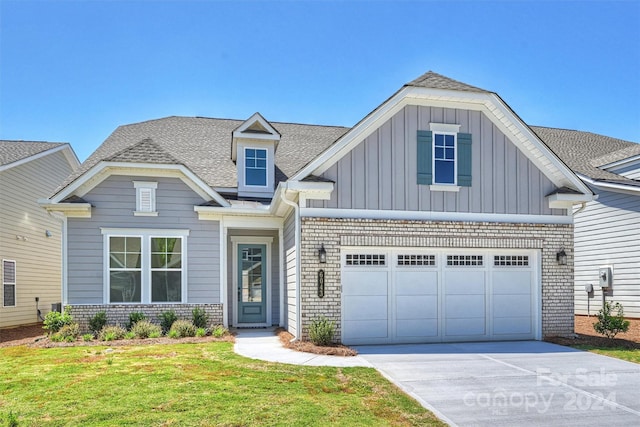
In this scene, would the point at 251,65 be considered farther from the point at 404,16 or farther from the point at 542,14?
the point at 542,14

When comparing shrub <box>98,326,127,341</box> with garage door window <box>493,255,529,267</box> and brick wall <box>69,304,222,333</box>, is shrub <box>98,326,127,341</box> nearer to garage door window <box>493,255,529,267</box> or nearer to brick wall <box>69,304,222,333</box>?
brick wall <box>69,304,222,333</box>

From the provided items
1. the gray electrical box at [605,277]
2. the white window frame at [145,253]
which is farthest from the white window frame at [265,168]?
the gray electrical box at [605,277]

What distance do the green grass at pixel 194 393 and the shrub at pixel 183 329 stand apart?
2.71 metres

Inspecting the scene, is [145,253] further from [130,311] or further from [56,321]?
[56,321]

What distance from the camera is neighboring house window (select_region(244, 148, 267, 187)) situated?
14.9 metres

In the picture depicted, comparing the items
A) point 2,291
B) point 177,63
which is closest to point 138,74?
point 177,63

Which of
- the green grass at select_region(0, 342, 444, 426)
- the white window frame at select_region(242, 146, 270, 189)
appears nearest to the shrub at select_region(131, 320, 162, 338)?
the green grass at select_region(0, 342, 444, 426)

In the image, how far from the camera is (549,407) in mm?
6180

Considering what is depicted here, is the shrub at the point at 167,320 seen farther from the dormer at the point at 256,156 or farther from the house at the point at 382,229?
the dormer at the point at 256,156

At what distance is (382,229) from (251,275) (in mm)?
5097

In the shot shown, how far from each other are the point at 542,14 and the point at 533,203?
→ 14.9 ft

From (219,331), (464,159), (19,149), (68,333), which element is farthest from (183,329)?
(19,149)

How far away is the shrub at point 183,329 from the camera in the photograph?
12.0 meters

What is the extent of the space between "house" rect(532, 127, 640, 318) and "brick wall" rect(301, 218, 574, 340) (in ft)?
14.2
